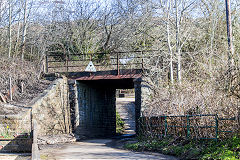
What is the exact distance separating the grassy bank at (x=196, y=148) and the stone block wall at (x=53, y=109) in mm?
5930

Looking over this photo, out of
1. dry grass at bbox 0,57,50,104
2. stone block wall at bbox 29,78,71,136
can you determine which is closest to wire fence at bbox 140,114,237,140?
stone block wall at bbox 29,78,71,136

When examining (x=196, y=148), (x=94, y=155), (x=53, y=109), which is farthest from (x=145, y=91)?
(x=196, y=148)

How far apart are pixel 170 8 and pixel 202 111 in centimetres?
952

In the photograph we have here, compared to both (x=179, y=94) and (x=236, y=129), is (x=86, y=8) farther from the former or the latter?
(x=236, y=129)

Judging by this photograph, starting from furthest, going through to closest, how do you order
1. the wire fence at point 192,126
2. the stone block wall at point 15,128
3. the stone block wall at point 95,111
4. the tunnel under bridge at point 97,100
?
the stone block wall at point 95,111 → the tunnel under bridge at point 97,100 → the stone block wall at point 15,128 → the wire fence at point 192,126

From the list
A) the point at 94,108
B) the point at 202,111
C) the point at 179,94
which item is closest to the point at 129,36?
the point at 94,108

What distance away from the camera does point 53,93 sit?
19.7 meters

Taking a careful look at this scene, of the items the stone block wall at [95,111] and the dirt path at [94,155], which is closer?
the dirt path at [94,155]

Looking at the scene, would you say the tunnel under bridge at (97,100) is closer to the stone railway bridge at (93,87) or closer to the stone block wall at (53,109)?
the stone railway bridge at (93,87)

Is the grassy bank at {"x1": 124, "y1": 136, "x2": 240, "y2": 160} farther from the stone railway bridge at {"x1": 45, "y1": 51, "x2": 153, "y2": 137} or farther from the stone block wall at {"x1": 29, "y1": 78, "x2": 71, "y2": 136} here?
the stone railway bridge at {"x1": 45, "y1": 51, "x2": 153, "y2": 137}

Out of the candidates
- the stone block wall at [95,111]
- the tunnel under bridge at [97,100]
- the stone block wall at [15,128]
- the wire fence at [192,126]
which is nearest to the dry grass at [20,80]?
the tunnel under bridge at [97,100]

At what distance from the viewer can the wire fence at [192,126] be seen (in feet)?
36.1

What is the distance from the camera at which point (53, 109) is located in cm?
1947

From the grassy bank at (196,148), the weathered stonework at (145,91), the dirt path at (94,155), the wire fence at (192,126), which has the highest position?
the weathered stonework at (145,91)
